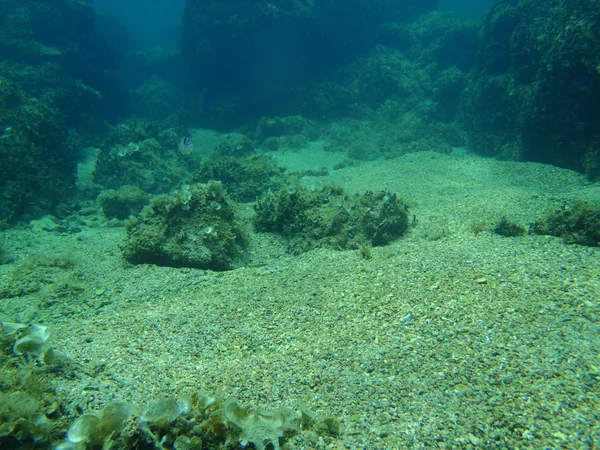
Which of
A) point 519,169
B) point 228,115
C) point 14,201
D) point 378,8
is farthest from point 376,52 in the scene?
point 14,201

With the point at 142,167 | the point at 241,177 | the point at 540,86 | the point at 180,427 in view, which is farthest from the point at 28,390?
the point at 540,86

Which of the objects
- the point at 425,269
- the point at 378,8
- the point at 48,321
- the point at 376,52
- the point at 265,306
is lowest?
the point at 48,321

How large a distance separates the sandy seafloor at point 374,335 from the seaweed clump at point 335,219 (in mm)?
410

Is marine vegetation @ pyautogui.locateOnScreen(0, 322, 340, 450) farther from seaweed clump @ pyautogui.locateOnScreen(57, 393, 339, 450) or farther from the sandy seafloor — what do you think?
the sandy seafloor

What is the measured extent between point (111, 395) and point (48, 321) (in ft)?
7.97

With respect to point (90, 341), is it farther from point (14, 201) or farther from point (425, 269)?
point (14, 201)

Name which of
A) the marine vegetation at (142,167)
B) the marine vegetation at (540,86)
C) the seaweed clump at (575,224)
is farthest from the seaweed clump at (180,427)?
the marine vegetation at (142,167)

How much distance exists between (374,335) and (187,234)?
3.92 meters

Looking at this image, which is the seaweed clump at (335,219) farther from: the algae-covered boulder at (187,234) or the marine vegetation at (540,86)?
the marine vegetation at (540,86)

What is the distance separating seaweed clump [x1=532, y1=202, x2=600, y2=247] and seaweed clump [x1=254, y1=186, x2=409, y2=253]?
2.37 m

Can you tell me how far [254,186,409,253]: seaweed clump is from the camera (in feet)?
20.9

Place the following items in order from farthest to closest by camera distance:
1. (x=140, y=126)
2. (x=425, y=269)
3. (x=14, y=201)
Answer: (x=140, y=126)
(x=14, y=201)
(x=425, y=269)

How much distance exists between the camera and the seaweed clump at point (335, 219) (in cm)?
636

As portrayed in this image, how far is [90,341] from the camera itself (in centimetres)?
382
